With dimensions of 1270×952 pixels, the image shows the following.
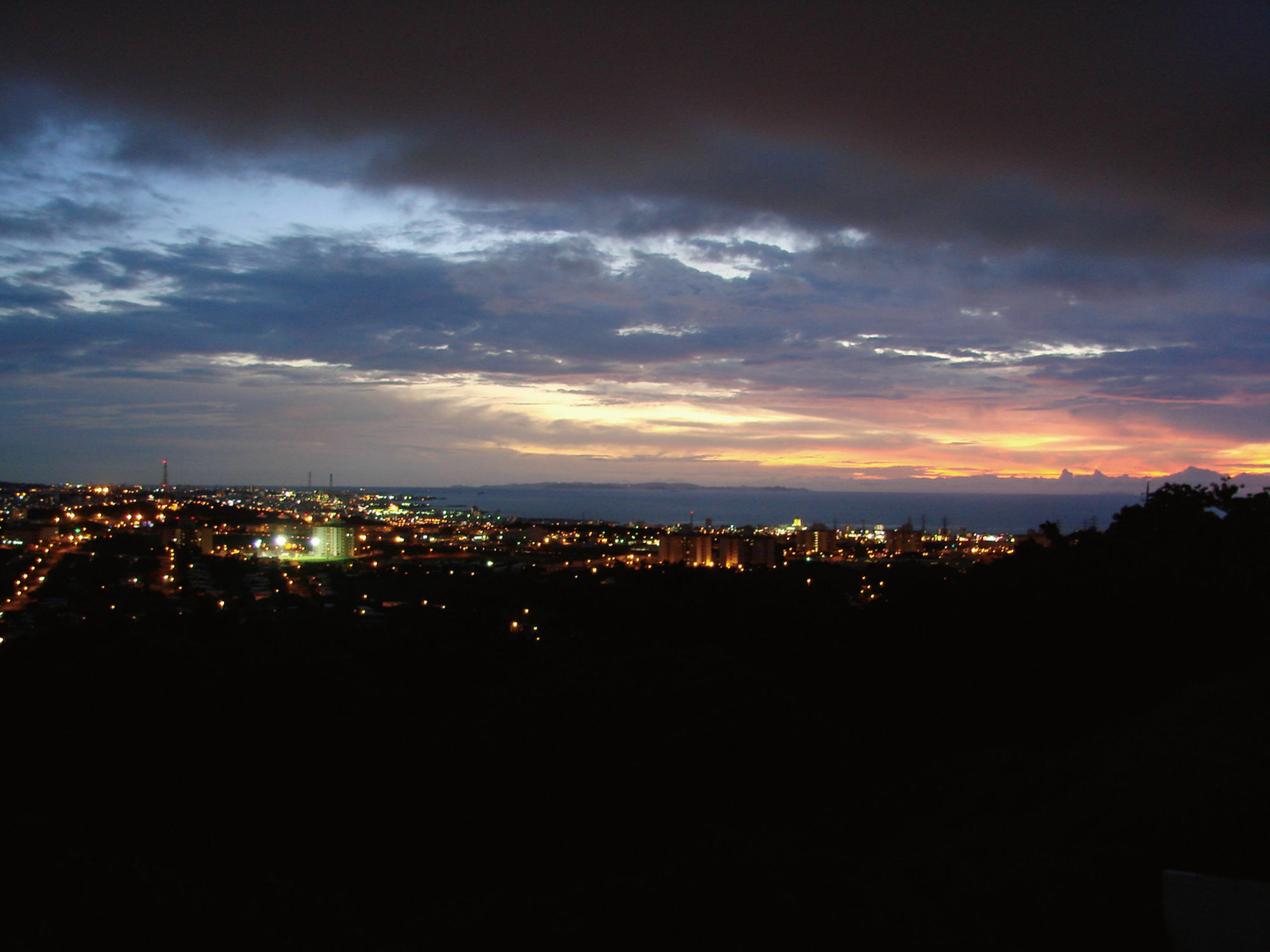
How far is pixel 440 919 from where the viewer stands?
4180mm

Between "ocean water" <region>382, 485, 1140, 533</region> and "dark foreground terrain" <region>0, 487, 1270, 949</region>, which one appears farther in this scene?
"ocean water" <region>382, 485, 1140, 533</region>

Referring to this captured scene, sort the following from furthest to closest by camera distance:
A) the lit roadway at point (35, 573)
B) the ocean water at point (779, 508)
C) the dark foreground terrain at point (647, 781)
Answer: the ocean water at point (779, 508)
the lit roadway at point (35, 573)
the dark foreground terrain at point (647, 781)

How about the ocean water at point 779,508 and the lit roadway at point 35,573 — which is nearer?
the lit roadway at point 35,573

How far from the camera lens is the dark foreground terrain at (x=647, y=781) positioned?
3844mm

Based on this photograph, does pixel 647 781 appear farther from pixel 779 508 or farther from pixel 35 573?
pixel 779 508

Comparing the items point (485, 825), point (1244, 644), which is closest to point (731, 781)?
point (485, 825)

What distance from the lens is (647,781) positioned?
5.81m

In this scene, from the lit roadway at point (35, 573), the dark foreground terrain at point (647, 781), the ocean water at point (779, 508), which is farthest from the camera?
the ocean water at point (779, 508)

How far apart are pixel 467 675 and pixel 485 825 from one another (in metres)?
3.73

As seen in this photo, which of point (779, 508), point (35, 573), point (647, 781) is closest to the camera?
point (647, 781)

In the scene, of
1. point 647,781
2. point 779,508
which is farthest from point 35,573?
point 779,508

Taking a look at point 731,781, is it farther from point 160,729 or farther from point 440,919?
point 160,729

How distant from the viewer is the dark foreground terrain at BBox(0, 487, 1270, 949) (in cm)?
384

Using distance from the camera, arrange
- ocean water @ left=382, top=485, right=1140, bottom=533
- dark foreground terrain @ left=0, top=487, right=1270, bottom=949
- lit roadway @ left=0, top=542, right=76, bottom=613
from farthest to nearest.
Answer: ocean water @ left=382, top=485, right=1140, bottom=533 → lit roadway @ left=0, top=542, right=76, bottom=613 → dark foreground terrain @ left=0, top=487, right=1270, bottom=949
